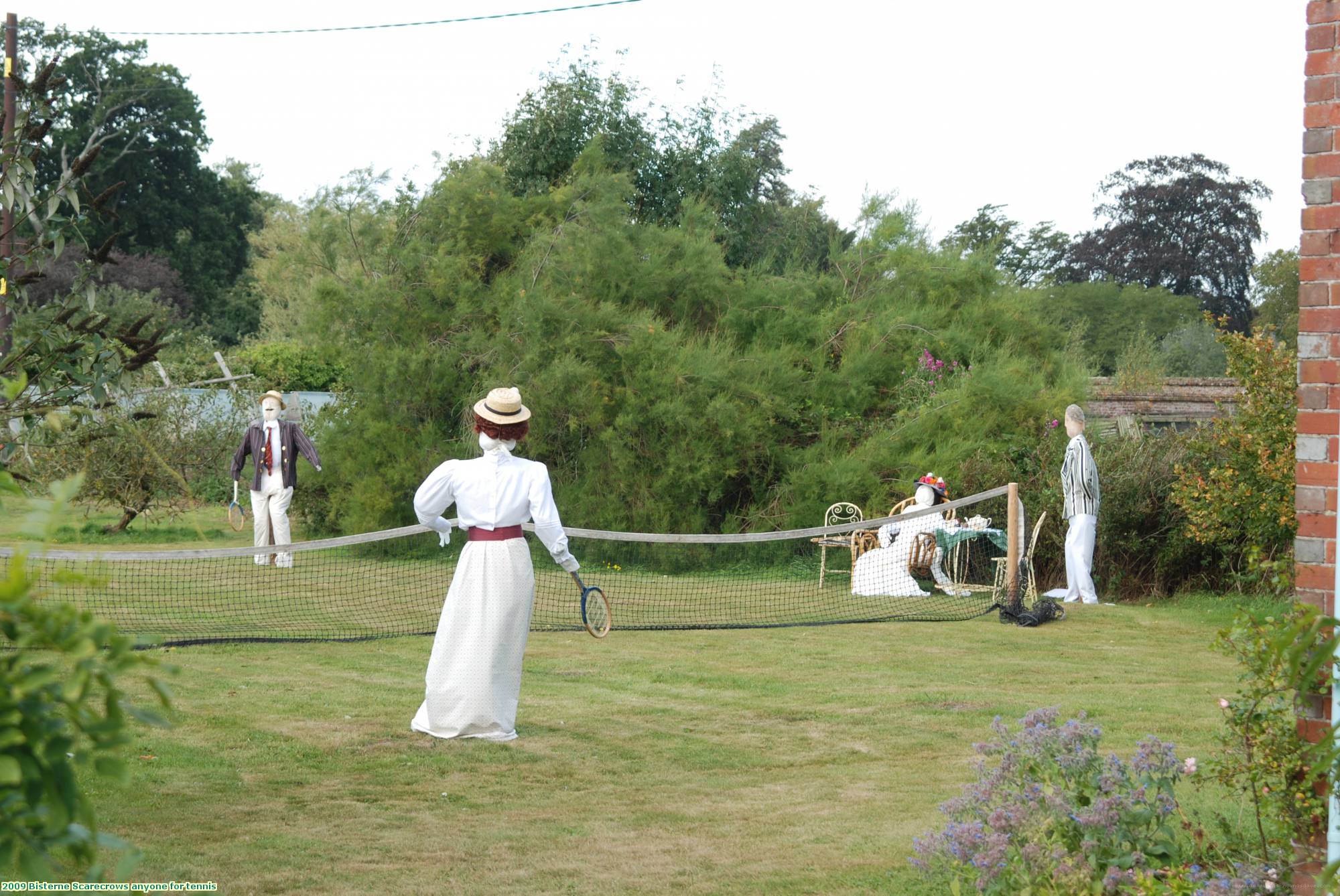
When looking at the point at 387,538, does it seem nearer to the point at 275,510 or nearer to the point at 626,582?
the point at 626,582

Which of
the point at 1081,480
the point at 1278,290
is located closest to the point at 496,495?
the point at 1081,480

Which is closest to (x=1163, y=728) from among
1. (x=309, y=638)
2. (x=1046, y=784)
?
(x=1046, y=784)

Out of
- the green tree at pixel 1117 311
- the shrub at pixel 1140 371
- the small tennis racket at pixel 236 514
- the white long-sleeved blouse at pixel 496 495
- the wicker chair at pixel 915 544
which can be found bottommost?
the small tennis racket at pixel 236 514

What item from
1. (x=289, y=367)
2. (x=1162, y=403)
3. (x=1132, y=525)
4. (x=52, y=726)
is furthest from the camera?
(x=289, y=367)

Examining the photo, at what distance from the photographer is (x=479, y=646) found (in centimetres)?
786

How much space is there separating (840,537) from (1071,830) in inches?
474

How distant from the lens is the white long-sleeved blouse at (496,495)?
7938mm

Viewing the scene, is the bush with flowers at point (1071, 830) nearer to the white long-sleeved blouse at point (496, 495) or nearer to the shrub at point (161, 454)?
the white long-sleeved blouse at point (496, 495)

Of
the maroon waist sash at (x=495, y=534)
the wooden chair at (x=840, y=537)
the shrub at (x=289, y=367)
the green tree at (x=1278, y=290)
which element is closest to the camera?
the maroon waist sash at (x=495, y=534)

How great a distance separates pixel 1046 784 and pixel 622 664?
6.19 metres

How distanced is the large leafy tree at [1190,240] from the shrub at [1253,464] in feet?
181

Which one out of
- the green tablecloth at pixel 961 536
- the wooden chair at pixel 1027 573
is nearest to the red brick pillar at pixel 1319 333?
the wooden chair at pixel 1027 573

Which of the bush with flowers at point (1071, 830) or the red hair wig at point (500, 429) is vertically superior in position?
the red hair wig at point (500, 429)

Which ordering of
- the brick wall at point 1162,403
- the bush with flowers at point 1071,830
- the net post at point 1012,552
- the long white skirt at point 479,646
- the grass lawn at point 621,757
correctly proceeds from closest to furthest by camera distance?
1. the bush with flowers at point 1071,830
2. the grass lawn at point 621,757
3. the long white skirt at point 479,646
4. the net post at point 1012,552
5. the brick wall at point 1162,403
